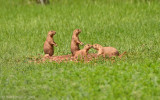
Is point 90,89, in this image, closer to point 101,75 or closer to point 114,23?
point 101,75

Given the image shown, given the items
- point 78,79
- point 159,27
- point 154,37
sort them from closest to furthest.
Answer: point 78,79
point 154,37
point 159,27

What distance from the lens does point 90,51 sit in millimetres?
11859

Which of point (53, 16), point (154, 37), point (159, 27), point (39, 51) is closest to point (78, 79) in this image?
point (39, 51)

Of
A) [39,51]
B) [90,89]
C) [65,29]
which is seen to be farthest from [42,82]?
[65,29]

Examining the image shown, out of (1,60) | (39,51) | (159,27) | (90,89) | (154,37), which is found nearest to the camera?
(90,89)

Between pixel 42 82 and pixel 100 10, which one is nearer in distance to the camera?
pixel 42 82

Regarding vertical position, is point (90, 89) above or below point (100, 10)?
below

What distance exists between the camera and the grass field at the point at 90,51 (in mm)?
7578

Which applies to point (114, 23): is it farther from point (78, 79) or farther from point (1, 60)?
point (78, 79)

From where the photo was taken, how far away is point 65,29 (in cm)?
1572

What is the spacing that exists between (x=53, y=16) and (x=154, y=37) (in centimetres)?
594

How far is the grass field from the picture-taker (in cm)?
758

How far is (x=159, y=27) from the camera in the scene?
15078 mm

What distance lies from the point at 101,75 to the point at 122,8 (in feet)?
35.2
